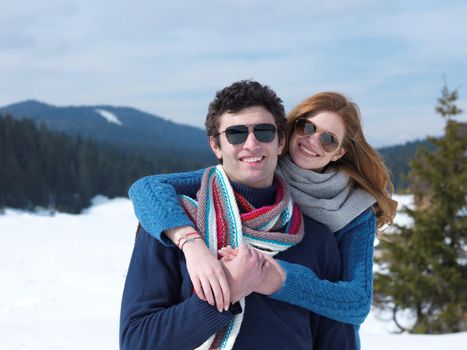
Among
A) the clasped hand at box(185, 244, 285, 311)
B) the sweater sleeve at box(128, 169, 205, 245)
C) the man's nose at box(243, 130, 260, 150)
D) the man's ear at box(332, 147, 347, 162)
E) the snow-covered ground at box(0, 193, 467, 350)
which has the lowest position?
the snow-covered ground at box(0, 193, 467, 350)

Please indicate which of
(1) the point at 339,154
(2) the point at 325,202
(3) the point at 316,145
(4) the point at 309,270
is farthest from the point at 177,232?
(1) the point at 339,154

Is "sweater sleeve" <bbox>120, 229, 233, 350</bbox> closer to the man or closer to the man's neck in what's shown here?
the man

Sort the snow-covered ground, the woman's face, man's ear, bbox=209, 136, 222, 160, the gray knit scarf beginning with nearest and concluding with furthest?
man's ear, bbox=209, 136, 222, 160 < the gray knit scarf < the woman's face < the snow-covered ground

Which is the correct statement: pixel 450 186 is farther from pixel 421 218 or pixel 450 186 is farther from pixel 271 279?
pixel 271 279

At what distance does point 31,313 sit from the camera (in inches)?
355

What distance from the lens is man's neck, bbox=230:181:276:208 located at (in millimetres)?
1992

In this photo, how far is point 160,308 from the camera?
5.86 ft

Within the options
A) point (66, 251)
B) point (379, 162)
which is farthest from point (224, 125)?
point (66, 251)

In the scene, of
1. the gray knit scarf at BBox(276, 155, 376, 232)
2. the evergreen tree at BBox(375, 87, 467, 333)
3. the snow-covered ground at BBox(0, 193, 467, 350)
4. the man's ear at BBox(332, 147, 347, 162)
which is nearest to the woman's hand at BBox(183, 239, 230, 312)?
the gray knit scarf at BBox(276, 155, 376, 232)

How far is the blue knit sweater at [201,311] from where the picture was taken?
172 cm

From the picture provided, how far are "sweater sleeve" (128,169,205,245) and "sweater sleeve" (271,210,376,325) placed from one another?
39 centimetres

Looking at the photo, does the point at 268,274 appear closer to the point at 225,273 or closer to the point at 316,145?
the point at 225,273

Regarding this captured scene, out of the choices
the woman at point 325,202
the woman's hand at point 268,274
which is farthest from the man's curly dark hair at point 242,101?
the woman's hand at point 268,274

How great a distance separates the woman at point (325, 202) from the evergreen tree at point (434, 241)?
434 inches
